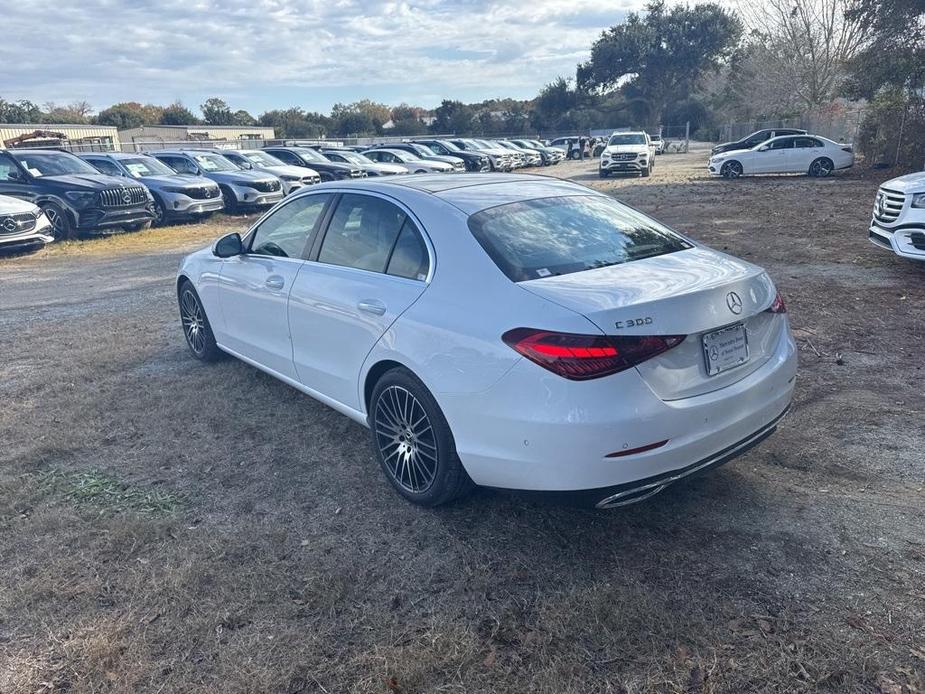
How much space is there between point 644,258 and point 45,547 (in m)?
3.40

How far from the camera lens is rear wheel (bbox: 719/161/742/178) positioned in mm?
23906

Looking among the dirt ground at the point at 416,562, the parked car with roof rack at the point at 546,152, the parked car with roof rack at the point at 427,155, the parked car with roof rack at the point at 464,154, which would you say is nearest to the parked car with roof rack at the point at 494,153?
the parked car with roof rack at the point at 464,154

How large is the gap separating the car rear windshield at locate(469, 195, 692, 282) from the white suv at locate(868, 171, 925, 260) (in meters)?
5.17

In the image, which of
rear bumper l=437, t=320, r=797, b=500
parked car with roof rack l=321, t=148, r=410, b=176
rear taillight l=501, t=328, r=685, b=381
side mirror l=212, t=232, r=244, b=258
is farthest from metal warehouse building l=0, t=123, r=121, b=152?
rear taillight l=501, t=328, r=685, b=381

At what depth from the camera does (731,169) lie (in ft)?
78.8

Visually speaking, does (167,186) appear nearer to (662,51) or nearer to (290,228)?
(290,228)

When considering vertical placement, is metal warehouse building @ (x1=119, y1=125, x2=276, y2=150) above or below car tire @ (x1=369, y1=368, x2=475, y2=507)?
above

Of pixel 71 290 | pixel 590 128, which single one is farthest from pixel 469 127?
pixel 71 290

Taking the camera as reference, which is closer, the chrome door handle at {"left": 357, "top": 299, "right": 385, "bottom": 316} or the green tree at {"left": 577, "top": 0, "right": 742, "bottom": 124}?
the chrome door handle at {"left": 357, "top": 299, "right": 385, "bottom": 316}

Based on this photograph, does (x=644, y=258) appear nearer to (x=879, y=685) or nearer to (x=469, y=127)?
(x=879, y=685)

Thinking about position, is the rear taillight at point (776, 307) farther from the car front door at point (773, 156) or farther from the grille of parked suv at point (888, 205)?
the car front door at point (773, 156)

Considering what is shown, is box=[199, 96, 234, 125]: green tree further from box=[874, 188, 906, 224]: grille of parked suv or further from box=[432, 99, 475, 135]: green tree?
box=[874, 188, 906, 224]: grille of parked suv

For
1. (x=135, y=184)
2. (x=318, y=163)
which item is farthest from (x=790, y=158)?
(x=135, y=184)

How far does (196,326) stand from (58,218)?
9936 mm
